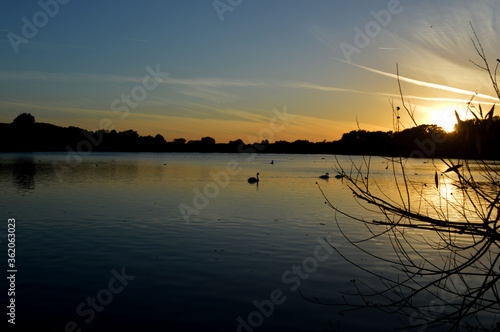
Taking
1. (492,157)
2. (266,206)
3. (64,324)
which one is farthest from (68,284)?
(266,206)

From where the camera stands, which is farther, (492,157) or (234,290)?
(234,290)

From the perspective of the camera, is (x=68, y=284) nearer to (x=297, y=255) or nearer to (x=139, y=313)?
(x=139, y=313)

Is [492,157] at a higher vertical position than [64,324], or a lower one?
higher

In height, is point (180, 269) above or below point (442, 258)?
below

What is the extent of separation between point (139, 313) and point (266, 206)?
1553 centimetres

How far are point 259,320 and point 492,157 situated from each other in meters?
5.41

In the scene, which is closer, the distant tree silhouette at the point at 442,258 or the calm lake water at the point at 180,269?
the distant tree silhouette at the point at 442,258

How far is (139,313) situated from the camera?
25.9ft

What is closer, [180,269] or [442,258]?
[442,258]

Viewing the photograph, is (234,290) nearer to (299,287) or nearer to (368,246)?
(299,287)

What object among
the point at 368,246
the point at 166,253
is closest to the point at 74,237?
the point at 166,253

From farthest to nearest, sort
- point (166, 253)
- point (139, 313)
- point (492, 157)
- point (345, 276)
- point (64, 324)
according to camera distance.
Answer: point (166, 253) < point (345, 276) < point (139, 313) < point (64, 324) < point (492, 157)

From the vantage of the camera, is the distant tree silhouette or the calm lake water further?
the calm lake water

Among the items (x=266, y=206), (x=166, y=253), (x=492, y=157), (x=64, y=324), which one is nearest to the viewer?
(x=492, y=157)
